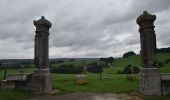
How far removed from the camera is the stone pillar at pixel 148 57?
1285cm

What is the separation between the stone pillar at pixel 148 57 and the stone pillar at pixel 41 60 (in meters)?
4.83

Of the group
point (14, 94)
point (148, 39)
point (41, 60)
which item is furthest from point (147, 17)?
point (14, 94)

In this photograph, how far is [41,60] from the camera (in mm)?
14125

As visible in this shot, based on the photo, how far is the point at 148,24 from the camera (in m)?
13.2

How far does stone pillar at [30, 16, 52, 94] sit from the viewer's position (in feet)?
45.6

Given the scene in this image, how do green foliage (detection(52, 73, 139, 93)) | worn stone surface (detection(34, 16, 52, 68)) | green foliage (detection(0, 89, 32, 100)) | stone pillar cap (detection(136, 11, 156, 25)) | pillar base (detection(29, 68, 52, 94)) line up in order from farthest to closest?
1. green foliage (detection(52, 73, 139, 93))
2. worn stone surface (detection(34, 16, 52, 68))
3. pillar base (detection(29, 68, 52, 94))
4. stone pillar cap (detection(136, 11, 156, 25))
5. green foliage (detection(0, 89, 32, 100))

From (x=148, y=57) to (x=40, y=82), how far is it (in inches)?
221

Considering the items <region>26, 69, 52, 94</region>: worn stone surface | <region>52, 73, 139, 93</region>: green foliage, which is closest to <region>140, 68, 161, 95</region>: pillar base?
<region>52, 73, 139, 93</region>: green foliage

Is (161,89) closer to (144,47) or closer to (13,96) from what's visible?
(144,47)

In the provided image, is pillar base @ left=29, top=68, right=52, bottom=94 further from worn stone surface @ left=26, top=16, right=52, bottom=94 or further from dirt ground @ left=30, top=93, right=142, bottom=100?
dirt ground @ left=30, top=93, right=142, bottom=100

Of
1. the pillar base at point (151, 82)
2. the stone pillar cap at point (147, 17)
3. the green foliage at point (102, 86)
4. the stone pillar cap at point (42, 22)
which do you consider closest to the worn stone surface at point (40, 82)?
the green foliage at point (102, 86)

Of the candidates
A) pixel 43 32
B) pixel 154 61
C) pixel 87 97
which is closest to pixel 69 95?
pixel 87 97

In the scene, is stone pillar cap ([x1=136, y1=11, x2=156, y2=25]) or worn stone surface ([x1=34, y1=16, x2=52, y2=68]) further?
worn stone surface ([x1=34, y1=16, x2=52, y2=68])

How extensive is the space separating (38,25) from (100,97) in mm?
5023
